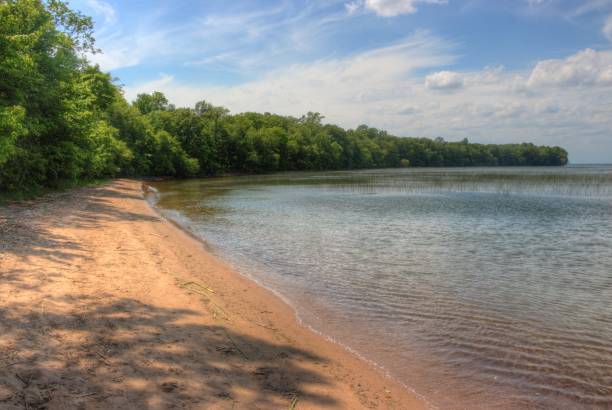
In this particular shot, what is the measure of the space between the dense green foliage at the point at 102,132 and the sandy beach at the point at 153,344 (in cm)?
844

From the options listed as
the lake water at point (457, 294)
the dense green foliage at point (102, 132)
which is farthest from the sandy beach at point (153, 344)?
the dense green foliage at point (102, 132)

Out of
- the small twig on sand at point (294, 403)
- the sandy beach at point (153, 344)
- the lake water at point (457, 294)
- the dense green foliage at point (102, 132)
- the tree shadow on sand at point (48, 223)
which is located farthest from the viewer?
the dense green foliage at point (102, 132)

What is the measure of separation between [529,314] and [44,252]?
9.81 metres

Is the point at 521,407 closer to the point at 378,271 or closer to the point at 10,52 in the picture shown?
the point at 378,271

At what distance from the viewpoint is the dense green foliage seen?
16734 millimetres

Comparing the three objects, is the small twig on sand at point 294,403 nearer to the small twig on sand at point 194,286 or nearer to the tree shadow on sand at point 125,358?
the tree shadow on sand at point 125,358

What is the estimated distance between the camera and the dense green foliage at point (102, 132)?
1673cm

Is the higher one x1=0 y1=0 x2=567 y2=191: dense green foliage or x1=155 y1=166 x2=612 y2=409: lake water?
x1=0 y1=0 x2=567 y2=191: dense green foliage

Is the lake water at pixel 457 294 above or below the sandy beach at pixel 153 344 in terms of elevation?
below

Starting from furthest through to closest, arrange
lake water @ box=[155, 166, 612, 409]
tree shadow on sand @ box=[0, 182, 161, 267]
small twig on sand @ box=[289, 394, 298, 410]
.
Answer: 1. tree shadow on sand @ box=[0, 182, 161, 267]
2. lake water @ box=[155, 166, 612, 409]
3. small twig on sand @ box=[289, 394, 298, 410]

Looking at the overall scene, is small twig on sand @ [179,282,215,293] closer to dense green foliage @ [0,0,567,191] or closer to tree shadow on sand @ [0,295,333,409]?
tree shadow on sand @ [0,295,333,409]

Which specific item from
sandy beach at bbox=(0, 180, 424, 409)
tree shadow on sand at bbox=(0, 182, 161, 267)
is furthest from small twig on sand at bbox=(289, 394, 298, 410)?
tree shadow on sand at bbox=(0, 182, 161, 267)

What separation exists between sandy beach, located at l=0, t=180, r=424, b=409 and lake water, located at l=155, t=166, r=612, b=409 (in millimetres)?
877

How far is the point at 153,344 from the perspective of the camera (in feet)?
17.4
